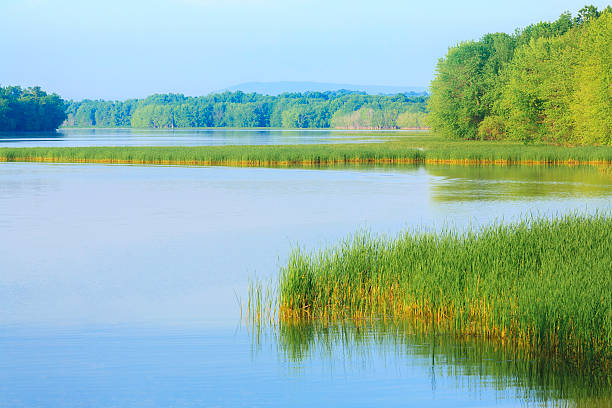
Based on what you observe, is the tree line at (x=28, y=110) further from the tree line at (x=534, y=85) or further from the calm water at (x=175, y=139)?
the tree line at (x=534, y=85)

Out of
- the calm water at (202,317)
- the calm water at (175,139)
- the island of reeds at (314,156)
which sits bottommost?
the calm water at (202,317)

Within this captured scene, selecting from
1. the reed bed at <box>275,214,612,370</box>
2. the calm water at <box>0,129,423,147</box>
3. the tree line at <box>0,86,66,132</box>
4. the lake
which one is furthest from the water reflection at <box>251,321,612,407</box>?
the tree line at <box>0,86,66,132</box>

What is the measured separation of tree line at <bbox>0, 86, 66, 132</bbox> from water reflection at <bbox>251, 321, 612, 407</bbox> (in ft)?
415

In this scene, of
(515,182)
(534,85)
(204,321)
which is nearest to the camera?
(204,321)

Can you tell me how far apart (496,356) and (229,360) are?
2980 millimetres

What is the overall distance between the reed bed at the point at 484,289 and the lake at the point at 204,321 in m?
0.42

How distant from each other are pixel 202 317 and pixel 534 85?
53.1 meters

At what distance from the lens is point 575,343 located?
823 centimetres

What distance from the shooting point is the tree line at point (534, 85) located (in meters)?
50.0

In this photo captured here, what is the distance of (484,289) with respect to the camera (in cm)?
969

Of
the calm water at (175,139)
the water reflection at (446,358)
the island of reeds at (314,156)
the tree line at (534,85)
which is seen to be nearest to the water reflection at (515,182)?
the island of reeds at (314,156)

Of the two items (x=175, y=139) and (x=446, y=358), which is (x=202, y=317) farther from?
(x=175, y=139)

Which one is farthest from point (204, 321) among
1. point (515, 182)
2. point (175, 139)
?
point (175, 139)

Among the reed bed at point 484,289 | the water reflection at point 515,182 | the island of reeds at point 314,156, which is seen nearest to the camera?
the reed bed at point 484,289
